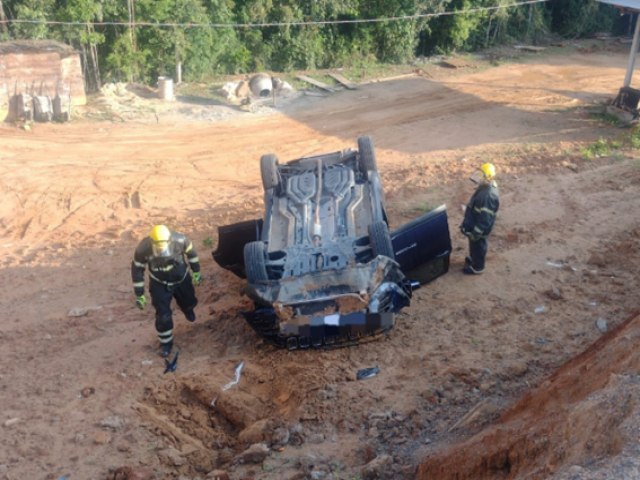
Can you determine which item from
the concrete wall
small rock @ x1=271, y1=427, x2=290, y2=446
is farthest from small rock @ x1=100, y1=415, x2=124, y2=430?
the concrete wall

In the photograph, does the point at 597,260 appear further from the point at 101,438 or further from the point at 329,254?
the point at 101,438

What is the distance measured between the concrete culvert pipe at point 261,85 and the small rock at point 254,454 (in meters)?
14.7

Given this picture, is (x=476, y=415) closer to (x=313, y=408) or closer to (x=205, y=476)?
(x=313, y=408)

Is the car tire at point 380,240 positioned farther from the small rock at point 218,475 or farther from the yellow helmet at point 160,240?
the small rock at point 218,475

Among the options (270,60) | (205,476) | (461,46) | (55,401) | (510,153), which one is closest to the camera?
(205,476)

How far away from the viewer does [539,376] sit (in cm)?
728

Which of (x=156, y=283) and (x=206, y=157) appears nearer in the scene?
(x=156, y=283)

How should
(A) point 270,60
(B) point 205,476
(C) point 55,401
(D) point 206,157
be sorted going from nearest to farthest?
(B) point 205,476 < (C) point 55,401 < (D) point 206,157 < (A) point 270,60

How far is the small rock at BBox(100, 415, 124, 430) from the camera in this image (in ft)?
22.7

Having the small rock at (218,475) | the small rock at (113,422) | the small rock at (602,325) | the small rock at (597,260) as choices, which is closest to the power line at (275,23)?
the small rock at (597,260)

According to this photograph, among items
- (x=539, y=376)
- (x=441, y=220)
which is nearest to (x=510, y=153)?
(x=441, y=220)

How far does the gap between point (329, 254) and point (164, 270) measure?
192cm

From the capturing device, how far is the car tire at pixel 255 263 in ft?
25.9

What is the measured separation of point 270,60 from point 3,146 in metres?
9.50
